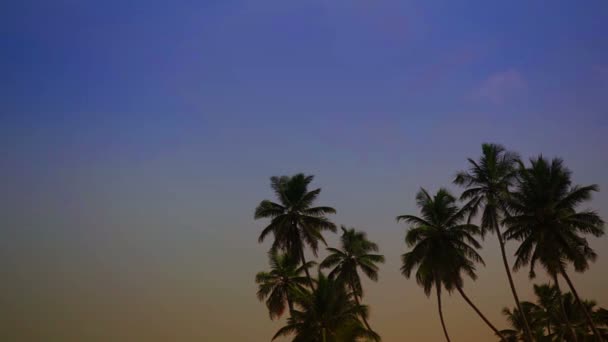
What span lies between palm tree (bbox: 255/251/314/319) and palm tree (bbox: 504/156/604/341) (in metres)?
22.2

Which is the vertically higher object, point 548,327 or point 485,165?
point 485,165

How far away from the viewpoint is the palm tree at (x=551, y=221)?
135 feet

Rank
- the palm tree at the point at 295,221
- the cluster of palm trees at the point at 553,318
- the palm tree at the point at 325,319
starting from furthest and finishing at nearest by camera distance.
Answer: the cluster of palm trees at the point at 553,318
the palm tree at the point at 295,221
the palm tree at the point at 325,319

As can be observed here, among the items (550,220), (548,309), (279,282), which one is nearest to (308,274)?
(279,282)

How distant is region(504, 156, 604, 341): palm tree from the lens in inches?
1622

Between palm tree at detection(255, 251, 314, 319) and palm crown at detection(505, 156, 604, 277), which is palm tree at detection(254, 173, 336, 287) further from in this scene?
palm crown at detection(505, 156, 604, 277)

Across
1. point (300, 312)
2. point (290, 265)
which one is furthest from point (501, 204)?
point (290, 265)

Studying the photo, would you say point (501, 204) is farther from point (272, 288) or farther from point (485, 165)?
point (272, 288)

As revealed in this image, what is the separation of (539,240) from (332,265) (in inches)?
994

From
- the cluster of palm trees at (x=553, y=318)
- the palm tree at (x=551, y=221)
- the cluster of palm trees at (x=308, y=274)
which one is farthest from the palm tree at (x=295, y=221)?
the cluster of palm trees at (x=553, y=318)

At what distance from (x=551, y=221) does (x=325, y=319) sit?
21.2 meters

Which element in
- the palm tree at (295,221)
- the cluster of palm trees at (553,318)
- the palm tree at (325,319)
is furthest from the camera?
the cluster of palm trees at (553,318)

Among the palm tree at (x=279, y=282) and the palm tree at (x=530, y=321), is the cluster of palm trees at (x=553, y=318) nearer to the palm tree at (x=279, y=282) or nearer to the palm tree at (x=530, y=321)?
the palm tree at (x=530, y=321)

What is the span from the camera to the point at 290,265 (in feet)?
181
